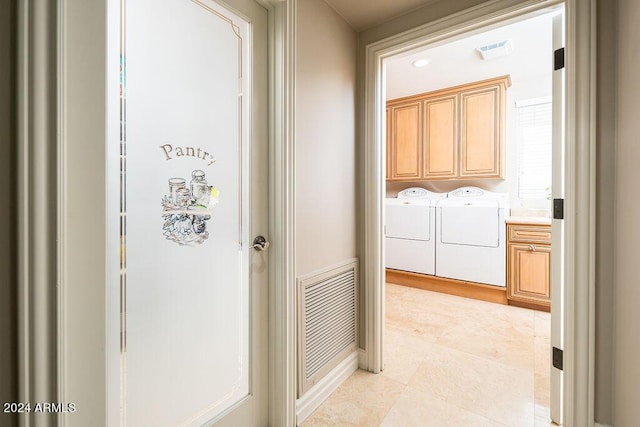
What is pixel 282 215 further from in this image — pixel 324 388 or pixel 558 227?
pixel 558 227

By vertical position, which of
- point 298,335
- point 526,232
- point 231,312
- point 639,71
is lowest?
point 298,335

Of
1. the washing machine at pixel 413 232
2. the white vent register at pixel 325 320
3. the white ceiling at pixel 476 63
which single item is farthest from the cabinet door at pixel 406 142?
the white vent register at pixel 325 320

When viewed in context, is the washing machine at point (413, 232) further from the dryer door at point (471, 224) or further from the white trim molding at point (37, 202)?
the white trim molding at point (37, 202)

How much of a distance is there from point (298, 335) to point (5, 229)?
123 cm

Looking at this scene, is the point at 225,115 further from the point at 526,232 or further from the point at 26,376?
the point at 526,232

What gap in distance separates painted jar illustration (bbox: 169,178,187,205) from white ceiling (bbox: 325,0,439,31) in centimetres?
147

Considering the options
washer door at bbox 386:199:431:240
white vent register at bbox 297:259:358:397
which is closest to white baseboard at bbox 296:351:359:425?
white vent register at bbox 297:259:358:397

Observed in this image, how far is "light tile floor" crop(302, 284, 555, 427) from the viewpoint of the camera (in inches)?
62.1

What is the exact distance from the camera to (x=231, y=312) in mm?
1278

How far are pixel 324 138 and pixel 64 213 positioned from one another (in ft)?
4.27

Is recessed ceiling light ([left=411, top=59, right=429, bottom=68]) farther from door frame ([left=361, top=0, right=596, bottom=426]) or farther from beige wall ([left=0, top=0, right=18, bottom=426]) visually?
beige wall ([left=0, top=0, right=18, bottom=426])

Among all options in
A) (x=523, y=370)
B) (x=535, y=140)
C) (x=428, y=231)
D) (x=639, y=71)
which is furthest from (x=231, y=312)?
(x=535, y=140)

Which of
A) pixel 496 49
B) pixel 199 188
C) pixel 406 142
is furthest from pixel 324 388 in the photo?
pixel 406 142

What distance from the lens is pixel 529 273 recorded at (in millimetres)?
3088
